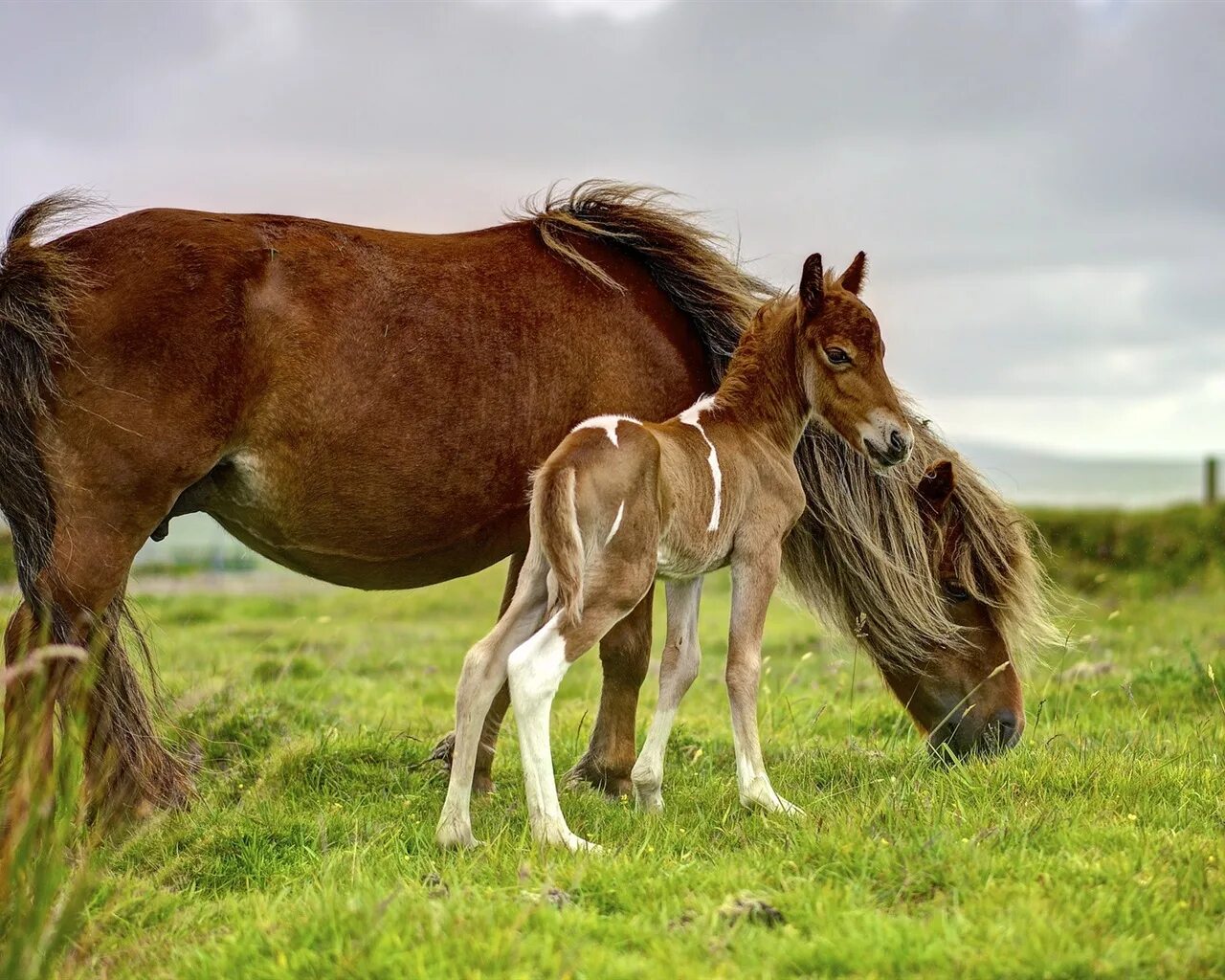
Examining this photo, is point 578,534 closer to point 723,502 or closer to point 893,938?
point 723,502

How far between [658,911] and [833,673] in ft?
21.3

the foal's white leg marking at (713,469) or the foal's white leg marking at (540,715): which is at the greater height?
the foal's white leg marking at (713,469)

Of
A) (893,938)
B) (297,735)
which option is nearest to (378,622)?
(297,735)

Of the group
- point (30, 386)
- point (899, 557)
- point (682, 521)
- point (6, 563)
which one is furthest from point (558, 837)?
point (6, 563)

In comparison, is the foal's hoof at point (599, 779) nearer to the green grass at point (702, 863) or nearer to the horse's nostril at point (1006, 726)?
the green grass at point (702, 863)

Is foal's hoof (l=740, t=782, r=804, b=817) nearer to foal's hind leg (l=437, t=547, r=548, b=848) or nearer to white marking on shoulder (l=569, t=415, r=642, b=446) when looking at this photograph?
foal's hind leg (l=437, t=547, r=548, b=848)

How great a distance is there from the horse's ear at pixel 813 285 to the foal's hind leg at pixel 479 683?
1.47 m

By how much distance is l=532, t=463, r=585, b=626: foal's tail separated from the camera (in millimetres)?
4352

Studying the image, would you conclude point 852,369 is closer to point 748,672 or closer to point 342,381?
point 748,672

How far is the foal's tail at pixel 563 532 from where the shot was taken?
4352 millimetres

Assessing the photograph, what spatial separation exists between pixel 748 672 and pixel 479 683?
1.05 meters

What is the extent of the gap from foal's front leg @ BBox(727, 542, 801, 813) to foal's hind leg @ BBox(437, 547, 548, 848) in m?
0.78

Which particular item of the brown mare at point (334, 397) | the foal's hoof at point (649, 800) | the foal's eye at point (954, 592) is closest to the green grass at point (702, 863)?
the foal's hoof at point (649, 800)

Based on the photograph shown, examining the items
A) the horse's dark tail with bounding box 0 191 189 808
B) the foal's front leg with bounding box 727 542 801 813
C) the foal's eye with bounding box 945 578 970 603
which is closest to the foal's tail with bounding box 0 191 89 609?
the horse's dark tail with bounding box 0 191 189 808
